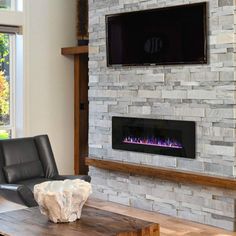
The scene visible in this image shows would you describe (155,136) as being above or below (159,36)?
below

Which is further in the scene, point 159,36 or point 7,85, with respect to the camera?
point 7,85

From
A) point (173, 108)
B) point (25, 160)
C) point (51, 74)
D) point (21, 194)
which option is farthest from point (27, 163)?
point (51, 74)

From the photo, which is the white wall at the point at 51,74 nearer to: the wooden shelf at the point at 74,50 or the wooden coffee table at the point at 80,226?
the wooden shelf at the point at 74,50

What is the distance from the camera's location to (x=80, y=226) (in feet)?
10.6

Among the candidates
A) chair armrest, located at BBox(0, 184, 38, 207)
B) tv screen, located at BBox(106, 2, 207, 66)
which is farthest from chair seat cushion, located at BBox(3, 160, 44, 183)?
tv screen, located at BBox(106, 2, 207, 66)

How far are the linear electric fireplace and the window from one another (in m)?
1.60

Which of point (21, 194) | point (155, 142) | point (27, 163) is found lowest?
point (21, 194)

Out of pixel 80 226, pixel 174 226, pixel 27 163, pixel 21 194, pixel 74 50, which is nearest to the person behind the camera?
pixel 80 226

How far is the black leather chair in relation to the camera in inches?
202

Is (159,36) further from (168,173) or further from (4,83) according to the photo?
(4,83)

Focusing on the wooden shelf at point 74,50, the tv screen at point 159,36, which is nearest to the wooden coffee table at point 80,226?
the tv screen at point 159,36

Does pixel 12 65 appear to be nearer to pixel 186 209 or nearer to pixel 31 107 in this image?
pixel 31 107

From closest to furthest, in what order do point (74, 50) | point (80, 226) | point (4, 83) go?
point (80, 226)
point (4, 83)
point (74, 50)

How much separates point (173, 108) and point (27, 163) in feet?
5.49
